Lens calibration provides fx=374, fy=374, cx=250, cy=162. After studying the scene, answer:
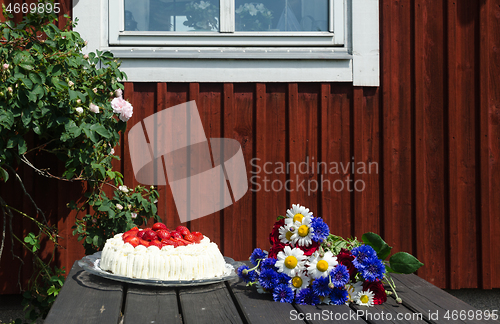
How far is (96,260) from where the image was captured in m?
1.64

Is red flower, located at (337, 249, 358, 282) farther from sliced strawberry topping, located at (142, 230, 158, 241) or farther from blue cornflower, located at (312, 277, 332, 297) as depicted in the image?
sliced strawberry topping, located at (142, 230, 158, 241)

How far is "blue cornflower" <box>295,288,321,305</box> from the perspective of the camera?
1243mm

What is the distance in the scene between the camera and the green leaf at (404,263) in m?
1.29

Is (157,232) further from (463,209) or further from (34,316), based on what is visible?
(463,209)

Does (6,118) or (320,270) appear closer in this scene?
(320,270)

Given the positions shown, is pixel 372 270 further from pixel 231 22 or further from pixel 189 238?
pixel 231 22

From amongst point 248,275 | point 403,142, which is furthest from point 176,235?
point 403,142

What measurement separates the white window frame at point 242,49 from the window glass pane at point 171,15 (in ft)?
0.22


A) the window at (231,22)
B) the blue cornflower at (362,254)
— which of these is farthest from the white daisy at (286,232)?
the window at (231,22)

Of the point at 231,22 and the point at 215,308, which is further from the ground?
the point at 231,22

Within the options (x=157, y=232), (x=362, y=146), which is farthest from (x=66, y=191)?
(x=362, y=146)

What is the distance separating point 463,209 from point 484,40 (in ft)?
4.01

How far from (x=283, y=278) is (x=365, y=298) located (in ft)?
0.91

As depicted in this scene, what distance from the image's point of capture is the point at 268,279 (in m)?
1.30
